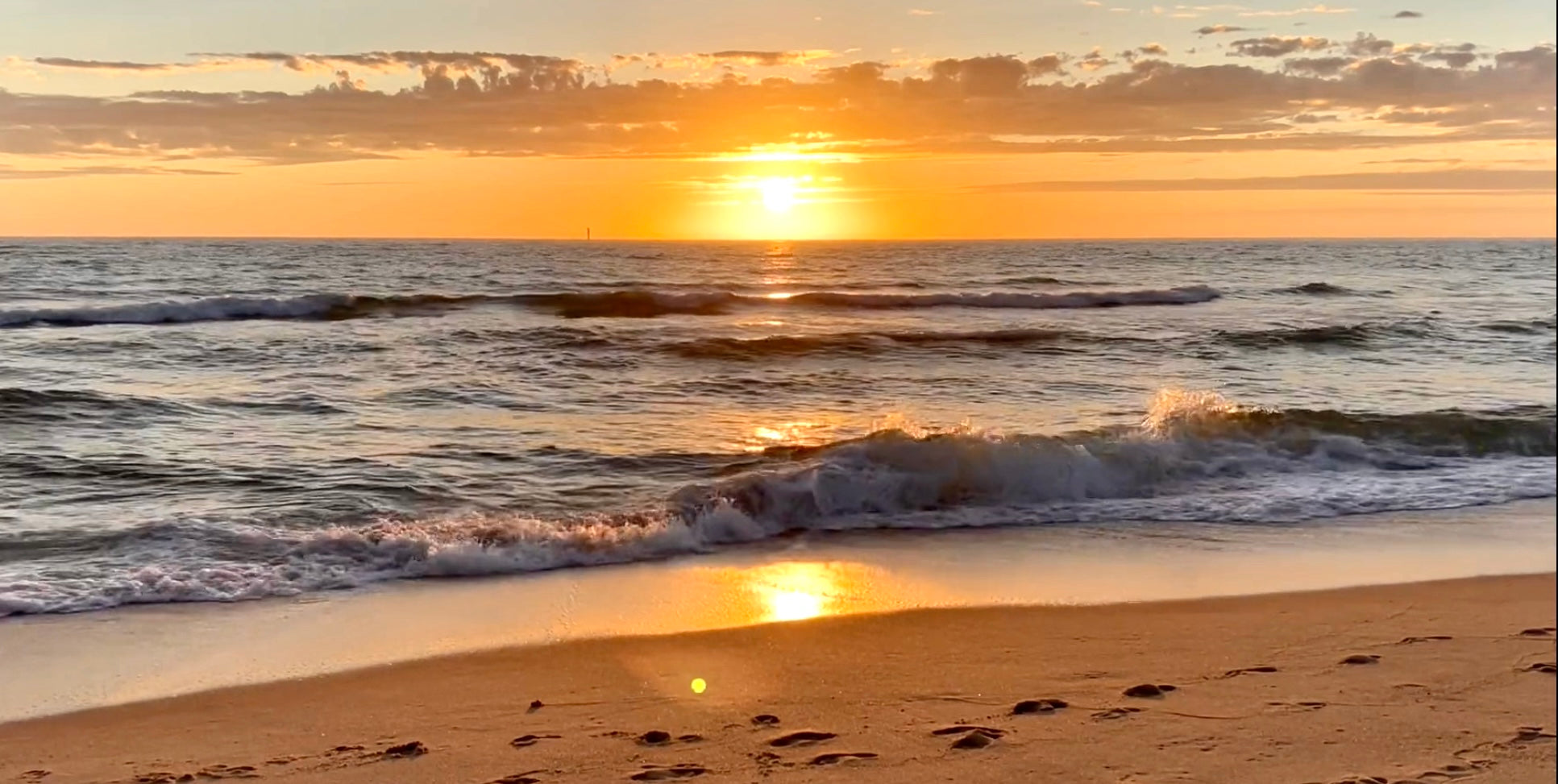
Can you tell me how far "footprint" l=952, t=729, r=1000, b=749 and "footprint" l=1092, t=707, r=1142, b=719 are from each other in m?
0.50

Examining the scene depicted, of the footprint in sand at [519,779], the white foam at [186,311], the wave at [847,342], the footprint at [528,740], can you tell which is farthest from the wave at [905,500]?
the white foam at [186,311]

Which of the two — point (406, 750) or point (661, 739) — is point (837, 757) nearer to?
point (661, 739)

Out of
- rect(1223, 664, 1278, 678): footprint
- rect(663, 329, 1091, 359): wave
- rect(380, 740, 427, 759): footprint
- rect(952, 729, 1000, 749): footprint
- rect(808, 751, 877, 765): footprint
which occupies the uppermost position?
rect(663, 329, 1091, 359): wave

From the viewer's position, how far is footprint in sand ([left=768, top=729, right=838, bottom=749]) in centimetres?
442

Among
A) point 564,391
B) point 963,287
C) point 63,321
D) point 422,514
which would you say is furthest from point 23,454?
point 963,287

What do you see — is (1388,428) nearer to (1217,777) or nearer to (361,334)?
(1217,777)

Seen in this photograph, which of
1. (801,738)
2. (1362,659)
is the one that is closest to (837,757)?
(801,738)

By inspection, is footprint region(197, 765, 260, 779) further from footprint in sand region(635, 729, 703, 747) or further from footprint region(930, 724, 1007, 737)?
footprint region(930, 724, 1007, 737)

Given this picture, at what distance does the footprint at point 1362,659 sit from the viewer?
5207mm

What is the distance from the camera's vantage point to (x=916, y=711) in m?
4.73

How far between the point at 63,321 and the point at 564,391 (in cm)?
1448

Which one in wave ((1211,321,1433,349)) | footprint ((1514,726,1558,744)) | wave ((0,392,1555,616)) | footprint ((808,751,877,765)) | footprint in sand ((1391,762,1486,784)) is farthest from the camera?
wave ((1211,321,1433,349))

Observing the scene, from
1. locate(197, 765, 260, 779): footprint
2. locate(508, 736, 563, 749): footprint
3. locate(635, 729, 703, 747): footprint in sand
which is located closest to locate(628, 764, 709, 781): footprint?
locate(635, 729, 703, 747): footprint in sand

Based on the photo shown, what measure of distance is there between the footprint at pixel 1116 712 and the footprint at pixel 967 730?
1.42 feet
